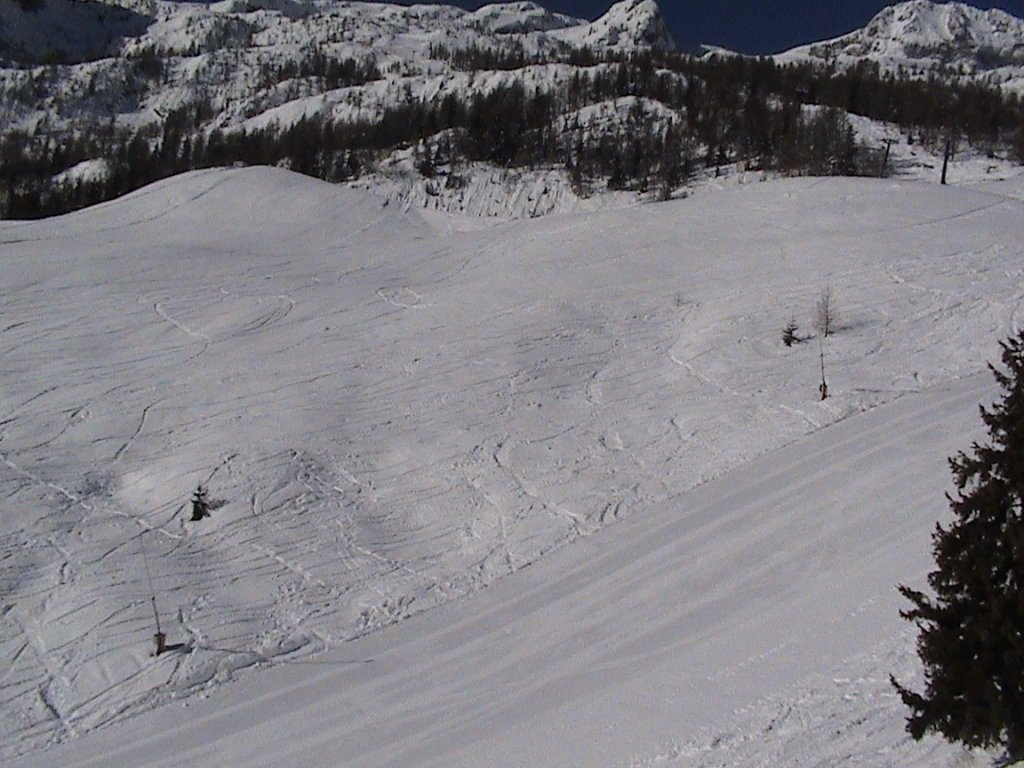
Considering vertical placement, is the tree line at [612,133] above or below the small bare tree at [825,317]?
above

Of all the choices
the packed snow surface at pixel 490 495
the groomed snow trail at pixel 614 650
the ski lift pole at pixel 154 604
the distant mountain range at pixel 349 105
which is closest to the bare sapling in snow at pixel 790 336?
the packed snow surface at pixel 490 495

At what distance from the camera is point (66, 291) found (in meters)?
29.2

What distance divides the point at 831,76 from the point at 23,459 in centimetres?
11948

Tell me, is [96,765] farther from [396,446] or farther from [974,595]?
[974,595]

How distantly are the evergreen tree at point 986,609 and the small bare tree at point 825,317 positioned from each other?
18.1 metres

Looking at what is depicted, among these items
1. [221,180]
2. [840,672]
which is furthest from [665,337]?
[221,180]

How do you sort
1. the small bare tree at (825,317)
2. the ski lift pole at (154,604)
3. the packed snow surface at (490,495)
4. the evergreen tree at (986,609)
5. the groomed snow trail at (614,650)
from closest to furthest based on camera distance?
1. the evergreen tree at (986,609)
2. the groomed snow trail at (614,650)
3. the packed snow surface at (490,495)
4. the ski lift pole at (154,604)
5. the small bare tree at (825,317)

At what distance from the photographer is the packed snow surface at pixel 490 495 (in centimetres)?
1174

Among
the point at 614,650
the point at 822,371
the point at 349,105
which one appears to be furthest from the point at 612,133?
the point at 614,650

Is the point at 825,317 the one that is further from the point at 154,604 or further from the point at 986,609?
the point at 154,604

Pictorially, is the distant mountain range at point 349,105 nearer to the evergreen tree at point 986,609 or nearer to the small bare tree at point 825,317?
the small bare tree at point 825,317

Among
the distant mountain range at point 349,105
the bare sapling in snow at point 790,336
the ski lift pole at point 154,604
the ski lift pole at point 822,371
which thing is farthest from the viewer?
the distant mountain range at point 349,105

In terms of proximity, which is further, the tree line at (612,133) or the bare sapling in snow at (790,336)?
the tree line at (612,133)

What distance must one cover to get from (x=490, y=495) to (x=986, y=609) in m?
12.1
